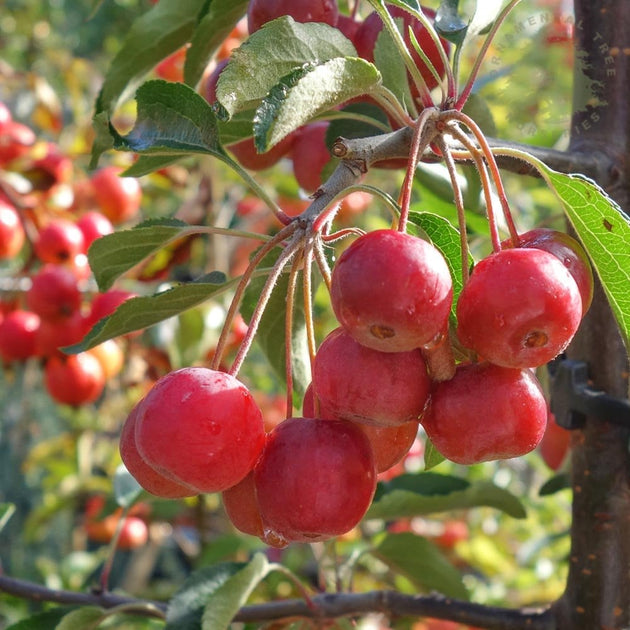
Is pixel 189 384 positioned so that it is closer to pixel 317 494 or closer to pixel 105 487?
pixel 317 494

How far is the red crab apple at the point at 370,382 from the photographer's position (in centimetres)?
64

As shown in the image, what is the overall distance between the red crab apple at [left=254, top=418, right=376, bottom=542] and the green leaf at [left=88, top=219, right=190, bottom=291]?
0.29 metres

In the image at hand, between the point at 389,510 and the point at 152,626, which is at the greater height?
the point at 389,510

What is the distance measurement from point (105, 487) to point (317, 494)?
2.26 metres

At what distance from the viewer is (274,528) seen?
2.27 ft

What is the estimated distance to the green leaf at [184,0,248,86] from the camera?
101cm

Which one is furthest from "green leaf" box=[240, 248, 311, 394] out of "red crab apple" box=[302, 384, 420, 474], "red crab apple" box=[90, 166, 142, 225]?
"red crab apple" box=[90, 166, 142, 225]

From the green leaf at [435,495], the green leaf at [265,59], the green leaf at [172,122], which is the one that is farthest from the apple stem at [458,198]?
the green leaf at [435,495]

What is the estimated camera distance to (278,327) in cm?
104

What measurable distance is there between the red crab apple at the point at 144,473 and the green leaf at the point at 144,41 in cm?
52

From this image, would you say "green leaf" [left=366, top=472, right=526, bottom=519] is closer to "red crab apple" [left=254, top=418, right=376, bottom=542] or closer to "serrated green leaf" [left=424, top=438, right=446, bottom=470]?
"serrated green leaf" [left=424, top=438, right=446, bottom=470]

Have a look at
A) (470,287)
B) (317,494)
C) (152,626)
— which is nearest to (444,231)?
(470,287)

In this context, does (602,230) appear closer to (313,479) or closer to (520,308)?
(520,308)

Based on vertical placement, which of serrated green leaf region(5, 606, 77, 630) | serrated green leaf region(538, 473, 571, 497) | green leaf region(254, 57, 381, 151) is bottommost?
serrated green leaf region(5, 606, 77, 630)
